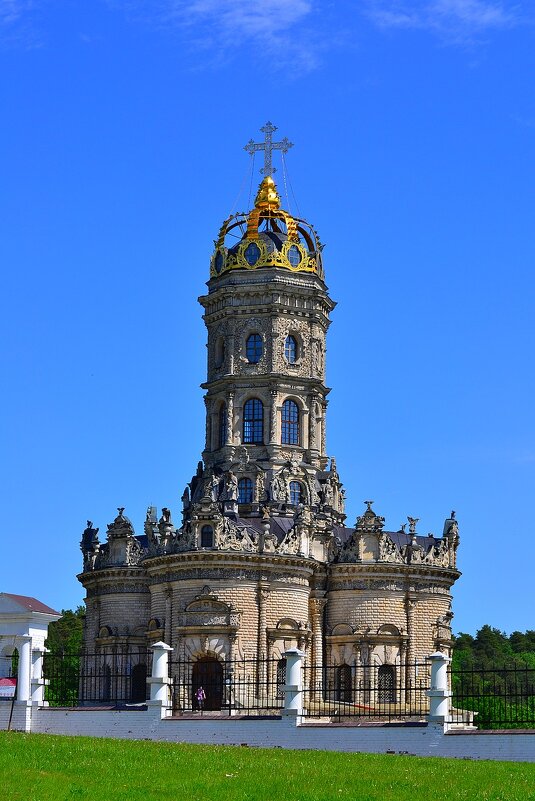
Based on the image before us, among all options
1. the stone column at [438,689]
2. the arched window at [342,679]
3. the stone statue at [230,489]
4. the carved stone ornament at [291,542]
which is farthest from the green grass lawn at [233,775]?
the stone statue at [230,489]

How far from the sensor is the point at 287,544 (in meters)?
65.6

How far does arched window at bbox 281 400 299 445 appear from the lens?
2835 inches

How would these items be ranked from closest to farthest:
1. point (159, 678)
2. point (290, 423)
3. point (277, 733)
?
point (277, 733), point (159, 678), point (290, 423)

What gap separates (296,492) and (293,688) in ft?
97.7

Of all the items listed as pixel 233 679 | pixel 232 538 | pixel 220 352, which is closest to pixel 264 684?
pixel 233 679

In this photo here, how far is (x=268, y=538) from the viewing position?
6475 centimetres

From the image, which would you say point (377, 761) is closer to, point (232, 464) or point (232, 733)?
point (232, 733)

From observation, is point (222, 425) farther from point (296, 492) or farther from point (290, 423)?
point (296, 492)

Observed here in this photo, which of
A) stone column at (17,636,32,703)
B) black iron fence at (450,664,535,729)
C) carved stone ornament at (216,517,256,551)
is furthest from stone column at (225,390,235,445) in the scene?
stone column at (17,636,32,703)

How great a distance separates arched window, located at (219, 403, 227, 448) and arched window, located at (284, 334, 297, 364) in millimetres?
3737

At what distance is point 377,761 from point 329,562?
33.6 meters

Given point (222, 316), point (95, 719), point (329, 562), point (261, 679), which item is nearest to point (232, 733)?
point (95, 719)

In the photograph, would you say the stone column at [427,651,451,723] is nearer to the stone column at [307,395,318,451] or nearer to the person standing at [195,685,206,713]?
the person standing at [195,685,206,713]

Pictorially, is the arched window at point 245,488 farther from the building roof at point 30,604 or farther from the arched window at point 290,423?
the building roof at point 30,604
